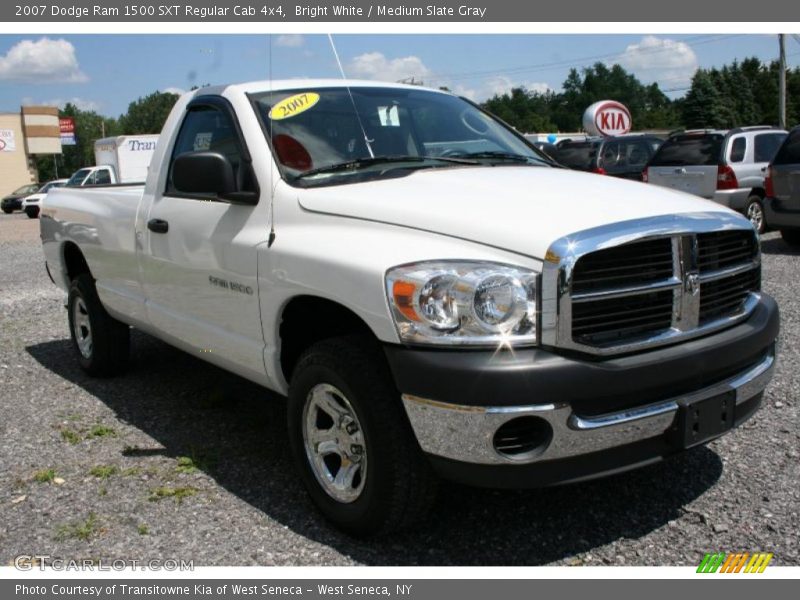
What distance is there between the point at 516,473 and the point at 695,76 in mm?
85701

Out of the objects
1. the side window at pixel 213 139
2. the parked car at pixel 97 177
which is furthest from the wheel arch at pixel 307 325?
the parked car at pixel 97 177

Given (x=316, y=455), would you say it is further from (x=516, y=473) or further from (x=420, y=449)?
(x=516, y=473)

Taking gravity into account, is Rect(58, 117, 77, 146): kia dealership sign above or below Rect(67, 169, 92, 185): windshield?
above

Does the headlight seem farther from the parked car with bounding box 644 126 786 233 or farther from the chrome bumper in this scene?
the parked car with bounding box 644 126 786 233

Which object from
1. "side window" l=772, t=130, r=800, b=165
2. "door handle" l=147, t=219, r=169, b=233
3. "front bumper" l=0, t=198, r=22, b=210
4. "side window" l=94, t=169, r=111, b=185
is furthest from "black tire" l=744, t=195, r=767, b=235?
"front bumper" l=0, t=198, r=22, b=210

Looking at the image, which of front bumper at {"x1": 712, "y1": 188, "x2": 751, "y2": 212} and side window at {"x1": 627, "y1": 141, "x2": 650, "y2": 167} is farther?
side window at {"x1": 627, "y1": 141, "x2": 650, "y2": 167}

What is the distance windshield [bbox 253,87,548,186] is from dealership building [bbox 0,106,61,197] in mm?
69910

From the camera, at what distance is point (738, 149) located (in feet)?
→ 41.7

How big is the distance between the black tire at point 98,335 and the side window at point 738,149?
9850 millimetres

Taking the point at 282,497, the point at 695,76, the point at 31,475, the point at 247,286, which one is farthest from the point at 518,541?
the point at 695,76

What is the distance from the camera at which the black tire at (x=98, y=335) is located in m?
5.93

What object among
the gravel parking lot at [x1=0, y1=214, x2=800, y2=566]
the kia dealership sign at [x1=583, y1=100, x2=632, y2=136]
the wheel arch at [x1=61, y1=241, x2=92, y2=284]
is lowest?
the gravel parking lot at [x1=0, y1=214, x2=800, y2=566]

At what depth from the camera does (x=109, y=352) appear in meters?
5.98

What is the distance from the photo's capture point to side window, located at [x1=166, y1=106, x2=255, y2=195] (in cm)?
400
